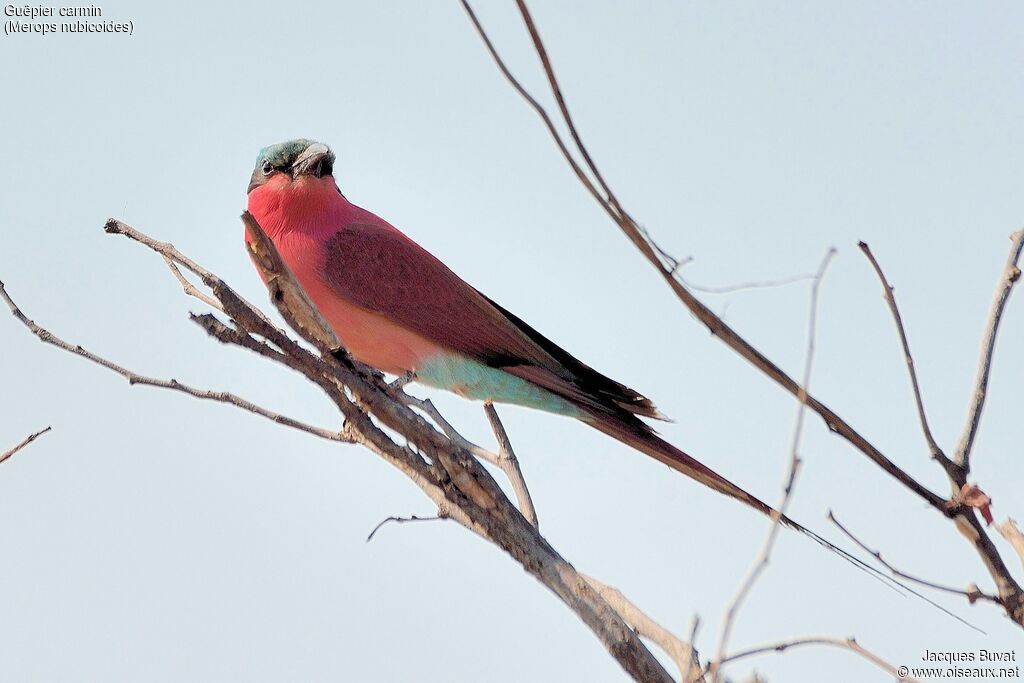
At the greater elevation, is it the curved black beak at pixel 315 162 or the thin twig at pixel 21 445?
the curved black beak at pixel 315 162

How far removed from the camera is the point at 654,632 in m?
2.68

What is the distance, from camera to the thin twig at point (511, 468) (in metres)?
3.09

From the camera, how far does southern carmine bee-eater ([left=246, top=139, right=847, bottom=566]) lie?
4230mm

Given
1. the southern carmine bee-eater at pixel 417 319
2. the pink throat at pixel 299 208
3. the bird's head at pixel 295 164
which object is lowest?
the southern carmine bee-eater at pixel 417 319

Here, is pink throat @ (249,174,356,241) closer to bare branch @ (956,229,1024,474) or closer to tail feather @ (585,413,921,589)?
tail feather @ (585,413,921,589)

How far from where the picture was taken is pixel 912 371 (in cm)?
231

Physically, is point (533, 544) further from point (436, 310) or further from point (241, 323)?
point (436, 310)

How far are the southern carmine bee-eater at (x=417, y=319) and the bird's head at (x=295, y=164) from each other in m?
0.09

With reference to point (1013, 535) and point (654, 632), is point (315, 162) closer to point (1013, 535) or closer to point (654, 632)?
point (654, 632)

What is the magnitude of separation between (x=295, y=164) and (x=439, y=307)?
3.18ft

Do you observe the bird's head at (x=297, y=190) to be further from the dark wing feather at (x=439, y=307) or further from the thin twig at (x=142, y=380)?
the thin twig at (x=142, y=380)

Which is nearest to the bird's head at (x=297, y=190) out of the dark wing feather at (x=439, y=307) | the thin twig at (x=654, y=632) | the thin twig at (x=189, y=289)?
the dark wing feather at (x=439, y=307)

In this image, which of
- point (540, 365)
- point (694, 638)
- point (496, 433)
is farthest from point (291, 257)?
point (694, 638)

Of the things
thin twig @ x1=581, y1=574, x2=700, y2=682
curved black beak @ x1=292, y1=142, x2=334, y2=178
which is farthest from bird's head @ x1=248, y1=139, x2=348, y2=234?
thin twig @ x1=581, y1=574, x2=700, y2=682
